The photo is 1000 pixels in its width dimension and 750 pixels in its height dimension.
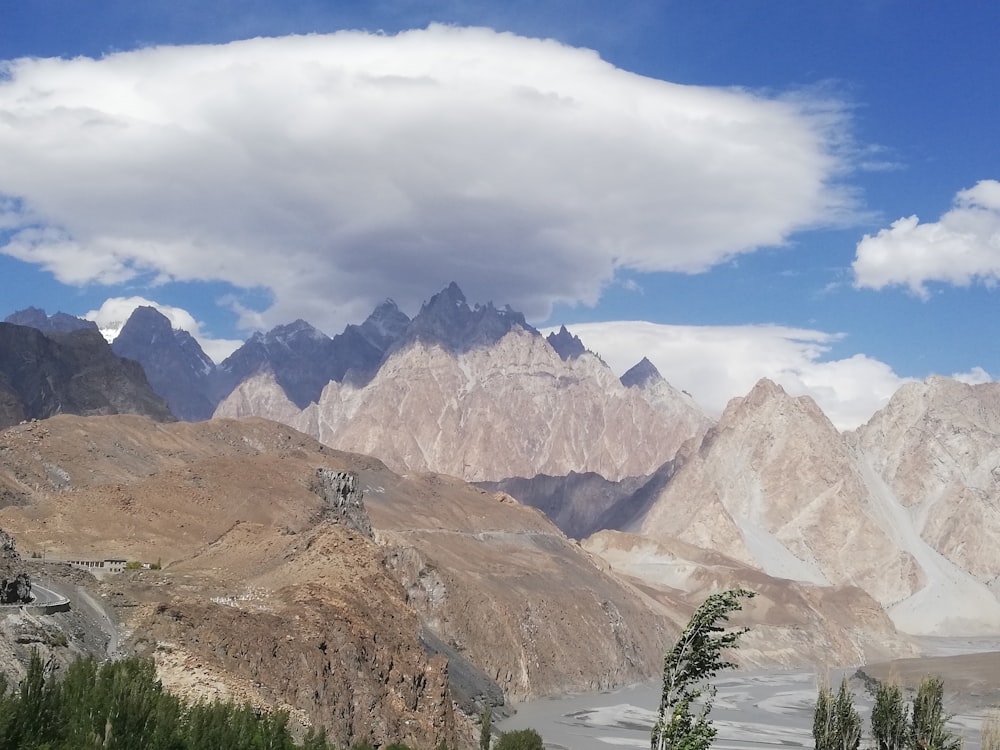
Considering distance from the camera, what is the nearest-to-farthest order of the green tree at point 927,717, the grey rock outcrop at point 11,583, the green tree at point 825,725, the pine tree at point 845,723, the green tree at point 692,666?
the green tree at point 692,666, the grey rock outcrop at point 11,583, the green tree at point 927,717, the green tree at point 825,725, the pine tree at point 845,723

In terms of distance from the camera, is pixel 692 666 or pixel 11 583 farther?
pixel 11 583

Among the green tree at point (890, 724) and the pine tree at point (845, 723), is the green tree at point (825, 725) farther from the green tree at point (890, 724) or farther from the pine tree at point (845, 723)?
the green tree at point (890, 724)

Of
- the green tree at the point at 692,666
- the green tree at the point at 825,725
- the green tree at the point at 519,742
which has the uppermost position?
the green tree at the point at 692,666

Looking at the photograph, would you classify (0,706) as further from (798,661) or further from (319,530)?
(798,661)

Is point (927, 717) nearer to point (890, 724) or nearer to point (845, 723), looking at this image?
point (890, 724)

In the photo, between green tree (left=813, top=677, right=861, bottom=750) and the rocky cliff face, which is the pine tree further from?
the rocky cliff face

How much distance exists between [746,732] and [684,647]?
290ft

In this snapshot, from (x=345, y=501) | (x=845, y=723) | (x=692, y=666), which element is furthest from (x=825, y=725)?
(x=345, y=501)

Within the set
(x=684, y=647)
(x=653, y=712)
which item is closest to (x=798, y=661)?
(x=653, y=712)

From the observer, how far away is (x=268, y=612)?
59812mm

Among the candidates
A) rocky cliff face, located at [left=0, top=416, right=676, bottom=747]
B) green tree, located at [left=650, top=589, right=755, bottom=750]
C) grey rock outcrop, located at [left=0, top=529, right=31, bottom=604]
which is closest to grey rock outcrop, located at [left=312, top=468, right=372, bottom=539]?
rocky cliff face, located at [left=0, top=416, right=676, bottom=747]

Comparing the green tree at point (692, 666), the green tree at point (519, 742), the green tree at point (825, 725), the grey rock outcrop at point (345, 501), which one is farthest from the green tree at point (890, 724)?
the grey rock outcrop at point (345, 501)

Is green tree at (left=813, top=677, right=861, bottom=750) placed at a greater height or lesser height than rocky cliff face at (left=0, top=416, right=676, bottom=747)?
lesser

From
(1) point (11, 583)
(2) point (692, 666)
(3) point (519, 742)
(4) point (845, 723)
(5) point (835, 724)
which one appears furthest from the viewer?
(3) point (519, 742)
